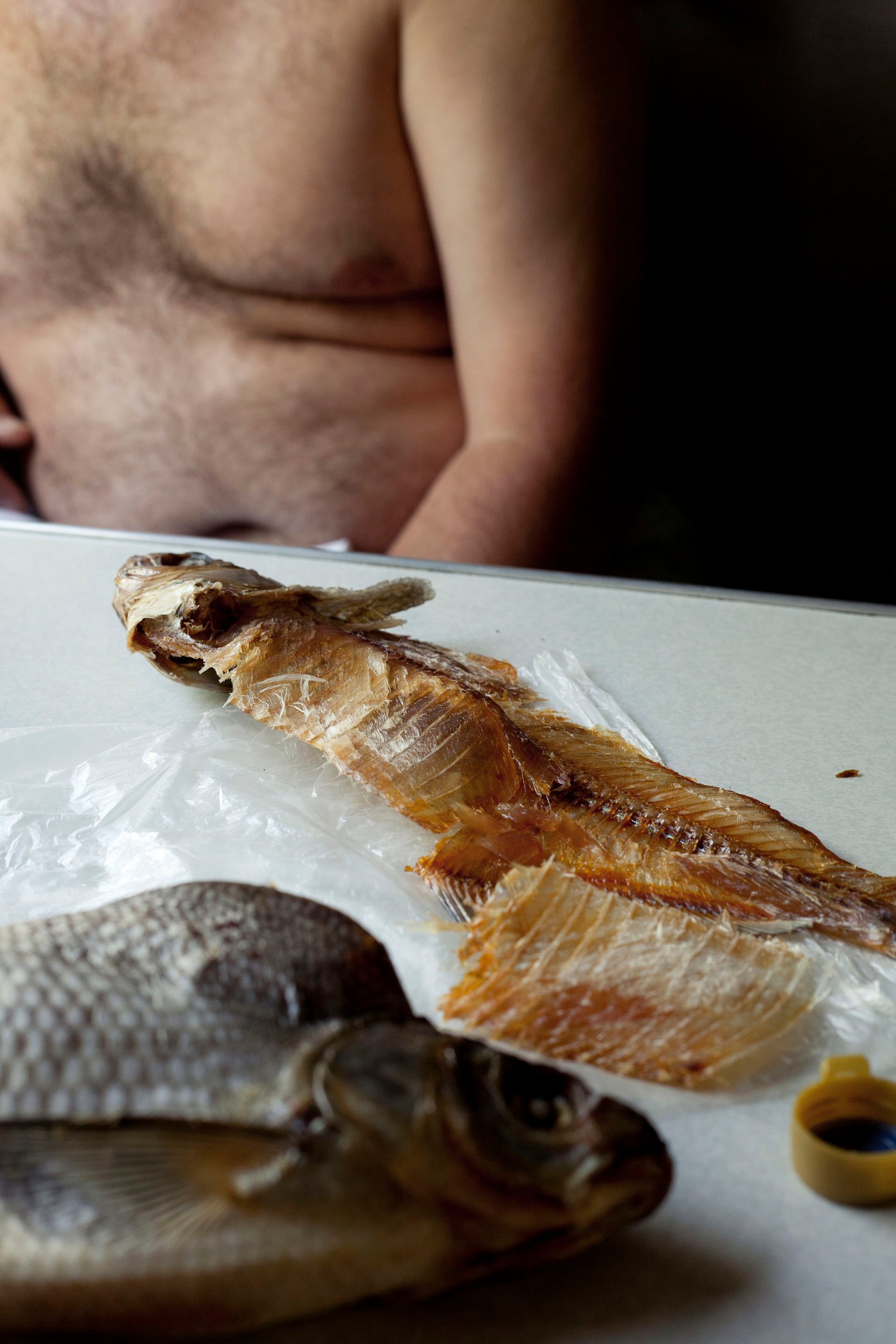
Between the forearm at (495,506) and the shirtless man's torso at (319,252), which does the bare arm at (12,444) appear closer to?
the shirtless man's torso at (319,252)

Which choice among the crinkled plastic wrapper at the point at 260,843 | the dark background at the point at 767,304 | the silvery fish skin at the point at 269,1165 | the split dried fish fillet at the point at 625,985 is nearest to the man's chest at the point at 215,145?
the dark background at the point at 767,304

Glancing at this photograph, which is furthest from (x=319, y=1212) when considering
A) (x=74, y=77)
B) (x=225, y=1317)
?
(x=74, y=77)

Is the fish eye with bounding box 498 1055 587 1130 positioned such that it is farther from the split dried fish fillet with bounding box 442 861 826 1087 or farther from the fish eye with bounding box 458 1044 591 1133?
the split dried fish fillet with bounding box 442 861 826 1087

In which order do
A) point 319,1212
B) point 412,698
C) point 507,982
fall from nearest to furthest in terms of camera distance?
point 319,1212
point 507,982
point 412,698

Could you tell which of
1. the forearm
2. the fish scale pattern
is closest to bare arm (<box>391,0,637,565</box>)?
the forearm

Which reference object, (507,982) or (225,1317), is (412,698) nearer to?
(507,982)

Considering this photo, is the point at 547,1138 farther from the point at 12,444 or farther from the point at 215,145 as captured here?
the point at 12,444

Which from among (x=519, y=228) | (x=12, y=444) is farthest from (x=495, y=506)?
(x=12, y=444)
